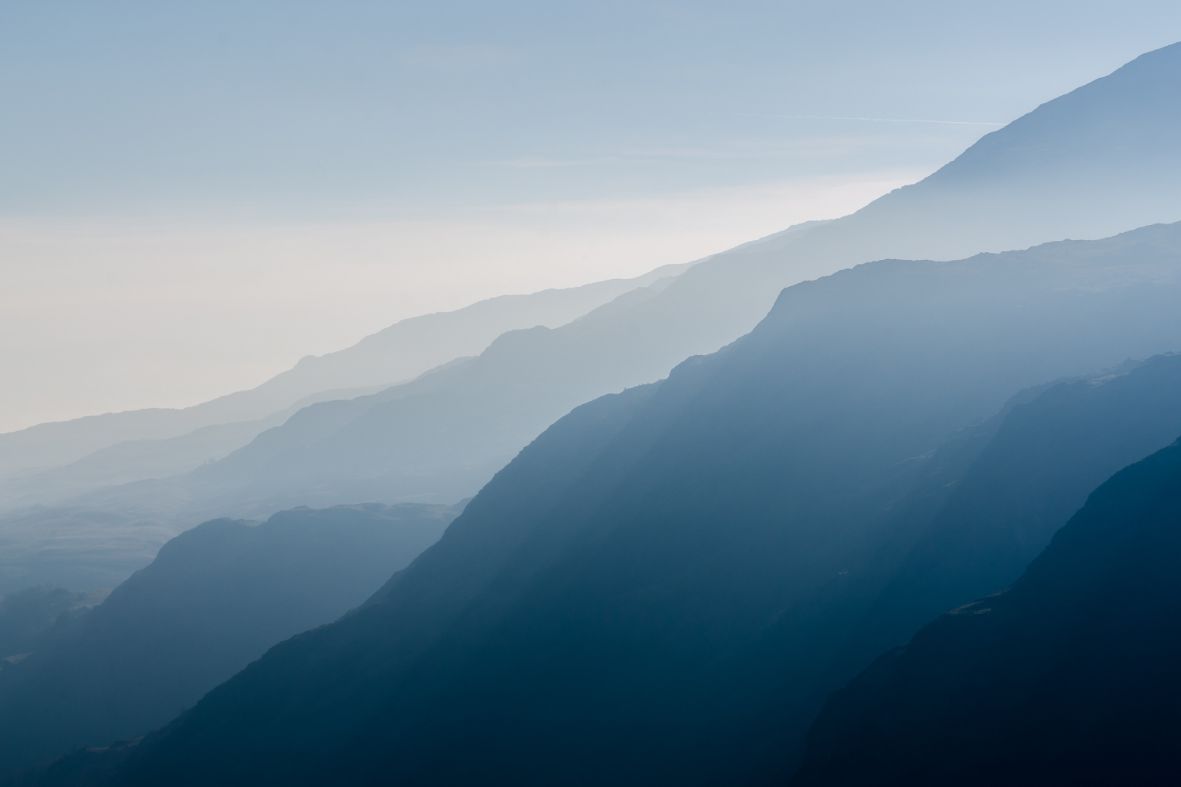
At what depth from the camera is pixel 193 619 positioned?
132 meters

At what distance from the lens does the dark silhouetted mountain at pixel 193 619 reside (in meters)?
120

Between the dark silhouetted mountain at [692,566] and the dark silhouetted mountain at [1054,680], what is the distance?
541 inches

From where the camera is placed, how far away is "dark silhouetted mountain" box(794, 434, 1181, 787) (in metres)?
37.4

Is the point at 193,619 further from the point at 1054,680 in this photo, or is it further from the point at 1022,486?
the point at 1054,680

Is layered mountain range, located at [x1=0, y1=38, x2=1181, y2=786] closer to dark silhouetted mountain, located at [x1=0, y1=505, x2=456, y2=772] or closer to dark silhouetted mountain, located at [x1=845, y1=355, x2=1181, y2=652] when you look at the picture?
dark silhouetted mountain, located at [x1=845, y1=355, x2=1181, y2=652]

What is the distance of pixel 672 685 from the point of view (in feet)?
230

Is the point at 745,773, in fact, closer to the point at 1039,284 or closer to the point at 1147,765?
the point at 1147,765

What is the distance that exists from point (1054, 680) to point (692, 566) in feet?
128

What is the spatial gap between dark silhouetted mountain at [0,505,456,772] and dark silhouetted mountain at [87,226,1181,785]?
99.2 ft

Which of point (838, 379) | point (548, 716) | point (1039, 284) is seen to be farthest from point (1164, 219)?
point (548, 716)

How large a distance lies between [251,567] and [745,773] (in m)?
97.7

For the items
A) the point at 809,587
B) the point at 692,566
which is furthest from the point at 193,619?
the point at 809,587

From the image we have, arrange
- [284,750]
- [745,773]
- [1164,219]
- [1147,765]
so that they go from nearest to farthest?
[1147,765], [745,773], [284,750], [1164,219]

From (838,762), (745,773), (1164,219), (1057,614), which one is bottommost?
(745,773)
